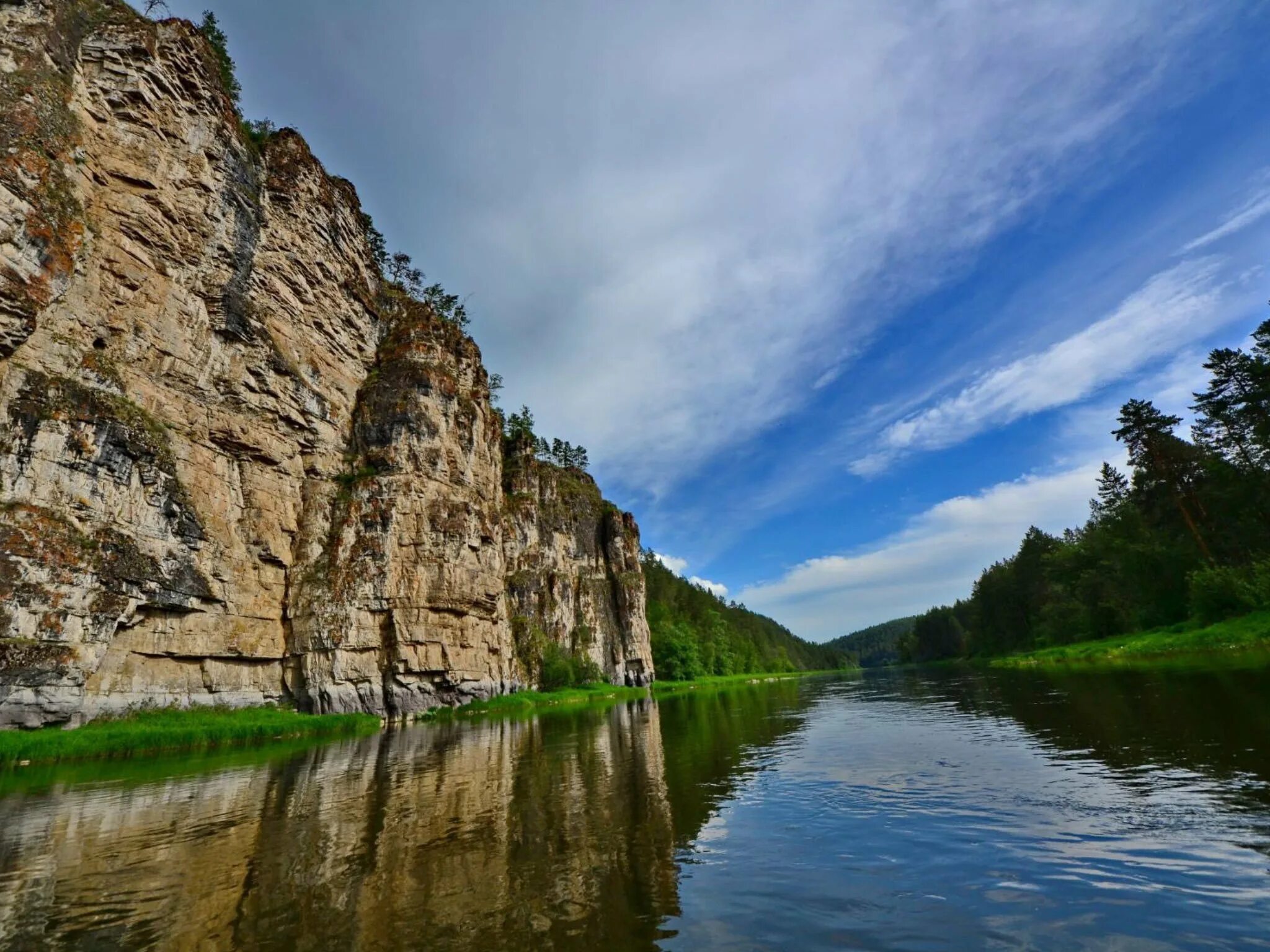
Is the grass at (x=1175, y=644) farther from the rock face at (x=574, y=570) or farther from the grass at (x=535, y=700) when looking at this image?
the rock face at (x=574, y=570)

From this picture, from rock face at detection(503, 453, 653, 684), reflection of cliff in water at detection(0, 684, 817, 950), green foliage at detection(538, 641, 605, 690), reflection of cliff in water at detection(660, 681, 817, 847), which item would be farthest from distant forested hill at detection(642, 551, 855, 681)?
reflection of cliff in water at detection(0, 684, 817, 950)

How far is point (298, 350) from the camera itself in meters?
51.6

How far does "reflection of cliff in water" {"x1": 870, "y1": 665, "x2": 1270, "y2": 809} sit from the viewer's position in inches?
487

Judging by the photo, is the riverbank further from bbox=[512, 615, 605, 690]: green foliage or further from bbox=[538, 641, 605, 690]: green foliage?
bbox=[512, 615, 605, 690]: green foliage

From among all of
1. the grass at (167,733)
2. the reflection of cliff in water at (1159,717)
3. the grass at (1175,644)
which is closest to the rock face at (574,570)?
the grass at (167,733)

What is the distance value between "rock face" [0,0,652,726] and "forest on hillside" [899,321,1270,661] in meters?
60.9

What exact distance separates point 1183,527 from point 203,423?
83.8m

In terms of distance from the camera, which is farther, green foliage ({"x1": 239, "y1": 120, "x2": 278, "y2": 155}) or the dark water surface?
green foliage ({"x1": 239, "y1": 120, "x2": 278, "y2": 155})

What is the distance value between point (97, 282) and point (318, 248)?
22640mm

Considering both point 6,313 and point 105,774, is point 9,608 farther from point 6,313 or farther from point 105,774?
point 6,313

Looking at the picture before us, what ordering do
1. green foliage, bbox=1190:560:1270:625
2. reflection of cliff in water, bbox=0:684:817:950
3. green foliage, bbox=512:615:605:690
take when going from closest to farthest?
reflection of cliff in water, bbox=0:684:817:950 → green foliage, bbox=1190:560:1270:625 → green foliage, bbox=512:615:605:690

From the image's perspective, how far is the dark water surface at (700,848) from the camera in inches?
269

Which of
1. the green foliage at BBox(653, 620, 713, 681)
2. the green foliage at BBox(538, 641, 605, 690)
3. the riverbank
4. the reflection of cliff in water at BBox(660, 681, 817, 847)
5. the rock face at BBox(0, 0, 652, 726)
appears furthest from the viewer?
the green foliage at BBox(653, 620, 713, 681)

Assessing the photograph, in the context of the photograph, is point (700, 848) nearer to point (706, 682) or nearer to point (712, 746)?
point (712, 746)
